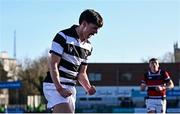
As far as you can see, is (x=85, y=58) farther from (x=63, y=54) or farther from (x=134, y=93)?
(x=134, y=93)

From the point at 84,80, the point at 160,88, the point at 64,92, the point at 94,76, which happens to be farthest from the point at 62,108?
the point at 94,76

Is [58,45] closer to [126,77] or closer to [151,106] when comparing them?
[151,106]

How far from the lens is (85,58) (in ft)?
25.5

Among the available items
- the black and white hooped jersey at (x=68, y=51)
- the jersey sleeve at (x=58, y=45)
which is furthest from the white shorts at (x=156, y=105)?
the jersey sleeve at (x=58, y=45)

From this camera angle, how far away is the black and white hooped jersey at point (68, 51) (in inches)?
288

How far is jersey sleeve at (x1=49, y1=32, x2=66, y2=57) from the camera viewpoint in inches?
286

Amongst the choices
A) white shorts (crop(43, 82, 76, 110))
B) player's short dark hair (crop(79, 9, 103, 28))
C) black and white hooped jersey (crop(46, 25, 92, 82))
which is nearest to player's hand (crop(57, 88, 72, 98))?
white shorts (crop(43, 82, 76, 110))

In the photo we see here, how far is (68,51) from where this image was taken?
7398mm

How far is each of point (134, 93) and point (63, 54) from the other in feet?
99.5

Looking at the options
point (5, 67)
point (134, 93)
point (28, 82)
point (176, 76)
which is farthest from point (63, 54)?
point (5, 67)

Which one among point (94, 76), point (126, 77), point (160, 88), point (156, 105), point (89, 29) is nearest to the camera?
point (89, 29)

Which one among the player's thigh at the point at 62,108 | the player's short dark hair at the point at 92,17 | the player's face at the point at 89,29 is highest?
the player's short dark hair at the point at 92,17

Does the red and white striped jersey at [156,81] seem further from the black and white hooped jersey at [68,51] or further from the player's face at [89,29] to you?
the player's face at [89,29]

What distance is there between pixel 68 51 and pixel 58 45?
182 mm
